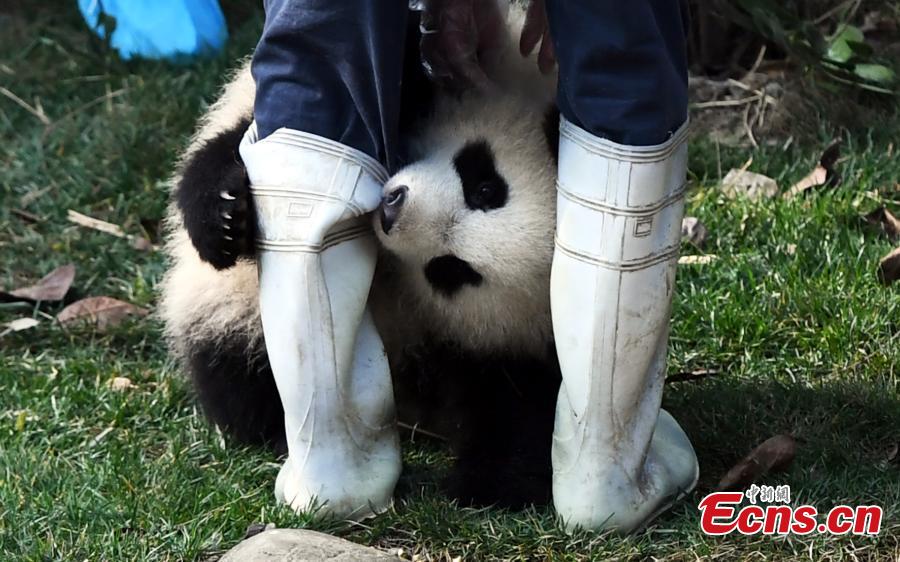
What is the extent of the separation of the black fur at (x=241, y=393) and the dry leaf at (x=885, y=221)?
1998 millimetres

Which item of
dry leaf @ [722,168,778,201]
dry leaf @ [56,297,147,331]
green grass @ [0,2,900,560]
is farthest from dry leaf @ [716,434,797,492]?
dry leaf @ [56,297,147,331]

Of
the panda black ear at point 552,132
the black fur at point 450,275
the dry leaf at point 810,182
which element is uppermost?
the panda black ear at point 552,132

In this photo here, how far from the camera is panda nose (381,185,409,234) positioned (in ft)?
8.36

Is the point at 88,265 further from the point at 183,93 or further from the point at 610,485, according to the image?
the point at 610,485

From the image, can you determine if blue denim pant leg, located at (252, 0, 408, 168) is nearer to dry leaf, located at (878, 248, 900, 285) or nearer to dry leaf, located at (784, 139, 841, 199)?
dry leaf, located at (878, 248, 900, 285)

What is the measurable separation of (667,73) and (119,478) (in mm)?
1514

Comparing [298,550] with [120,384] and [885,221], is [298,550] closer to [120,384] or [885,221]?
[120,384]

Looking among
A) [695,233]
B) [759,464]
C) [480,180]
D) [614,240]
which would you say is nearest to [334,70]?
[480,180]

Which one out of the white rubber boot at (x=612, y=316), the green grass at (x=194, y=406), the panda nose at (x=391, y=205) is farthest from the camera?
the green grass at (x=194, y=406)

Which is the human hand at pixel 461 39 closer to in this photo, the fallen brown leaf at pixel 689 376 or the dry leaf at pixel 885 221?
the fallen brown leaf at pixel 689 376

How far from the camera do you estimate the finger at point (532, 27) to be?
8.80 feet

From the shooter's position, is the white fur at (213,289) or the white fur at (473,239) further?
the white fur at (213,289)

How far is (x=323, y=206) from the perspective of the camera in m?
2.55

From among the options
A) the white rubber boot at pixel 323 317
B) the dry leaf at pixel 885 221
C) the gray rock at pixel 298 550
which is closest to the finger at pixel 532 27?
the white rubber boot at pixel 323 317
